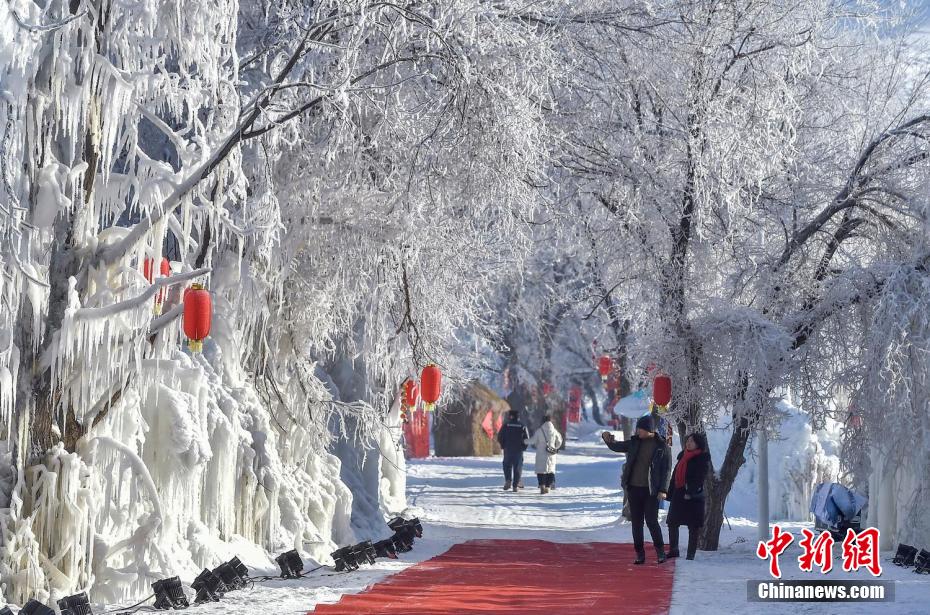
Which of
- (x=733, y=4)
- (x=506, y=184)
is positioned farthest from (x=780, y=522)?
(x=506, y=184)

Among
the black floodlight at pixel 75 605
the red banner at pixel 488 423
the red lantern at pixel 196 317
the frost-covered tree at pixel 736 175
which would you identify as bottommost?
the black floodlight at pixel 75 605

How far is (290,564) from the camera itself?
12.3 m

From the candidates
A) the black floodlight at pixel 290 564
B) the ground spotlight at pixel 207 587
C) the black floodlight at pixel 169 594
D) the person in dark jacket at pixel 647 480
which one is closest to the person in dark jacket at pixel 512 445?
the person in dark jacket at pixel 647 480

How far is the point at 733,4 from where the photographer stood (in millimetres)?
14359

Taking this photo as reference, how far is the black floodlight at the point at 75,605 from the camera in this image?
8.82 meters

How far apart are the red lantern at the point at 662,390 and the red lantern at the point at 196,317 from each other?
6.75m

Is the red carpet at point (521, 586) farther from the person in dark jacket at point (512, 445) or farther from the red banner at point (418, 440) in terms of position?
the red banner at point (418, 440)

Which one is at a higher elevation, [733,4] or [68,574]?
[733,4]

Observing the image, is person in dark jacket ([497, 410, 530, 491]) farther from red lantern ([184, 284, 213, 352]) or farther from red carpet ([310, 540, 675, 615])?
red lantern ([184, 284, 213, 352])

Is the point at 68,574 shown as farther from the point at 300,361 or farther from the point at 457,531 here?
the point at 457,531

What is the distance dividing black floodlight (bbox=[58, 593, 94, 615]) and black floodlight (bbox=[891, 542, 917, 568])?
28.6ft

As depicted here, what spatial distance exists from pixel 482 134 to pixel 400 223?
2.24 metres

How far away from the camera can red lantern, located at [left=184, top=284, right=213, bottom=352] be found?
378 inches

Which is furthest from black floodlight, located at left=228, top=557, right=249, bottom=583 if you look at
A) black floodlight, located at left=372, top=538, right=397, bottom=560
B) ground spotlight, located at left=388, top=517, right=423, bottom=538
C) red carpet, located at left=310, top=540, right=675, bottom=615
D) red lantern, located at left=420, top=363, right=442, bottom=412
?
ground spotlight, located at left=388, top=517, right=423, bottom=538
